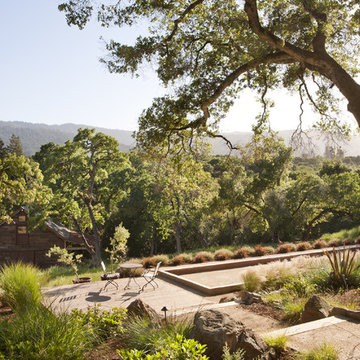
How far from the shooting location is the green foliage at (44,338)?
3.26 metres

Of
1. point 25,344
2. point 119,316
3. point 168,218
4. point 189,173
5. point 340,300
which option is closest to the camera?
point 25,344

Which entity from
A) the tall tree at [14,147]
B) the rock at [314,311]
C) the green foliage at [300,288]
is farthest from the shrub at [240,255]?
the tall tree at [14,147]

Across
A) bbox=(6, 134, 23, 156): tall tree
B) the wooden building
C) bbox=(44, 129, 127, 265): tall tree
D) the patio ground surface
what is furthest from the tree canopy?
bbox=(6, 134, 23, 156): tall tree

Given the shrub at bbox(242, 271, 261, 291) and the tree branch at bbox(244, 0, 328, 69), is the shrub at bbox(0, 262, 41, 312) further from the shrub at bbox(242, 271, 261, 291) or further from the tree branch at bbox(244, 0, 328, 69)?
the tree branch at bbox(244, 0, 328, 69)

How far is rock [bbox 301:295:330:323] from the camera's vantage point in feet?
16.5

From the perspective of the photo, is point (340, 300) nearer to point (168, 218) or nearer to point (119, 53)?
point (119, 53)

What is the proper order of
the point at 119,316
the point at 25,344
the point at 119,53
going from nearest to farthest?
the point at 25,344, the point at 119,316, the point at 119,53

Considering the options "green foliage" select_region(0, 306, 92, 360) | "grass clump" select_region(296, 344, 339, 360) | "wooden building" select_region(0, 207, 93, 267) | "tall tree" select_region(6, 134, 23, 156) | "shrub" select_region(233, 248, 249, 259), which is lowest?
"wooden building" select_region(0, 207, 93, 267)

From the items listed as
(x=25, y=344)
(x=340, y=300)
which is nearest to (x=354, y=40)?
(x=340, y=300)

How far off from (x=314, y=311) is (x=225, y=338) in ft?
6.76

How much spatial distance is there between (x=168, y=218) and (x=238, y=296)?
2133 cm

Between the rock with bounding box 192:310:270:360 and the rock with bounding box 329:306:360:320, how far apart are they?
2.04 meters

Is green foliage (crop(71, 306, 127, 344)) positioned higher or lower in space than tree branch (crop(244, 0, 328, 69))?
lower

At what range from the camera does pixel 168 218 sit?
28562mm
